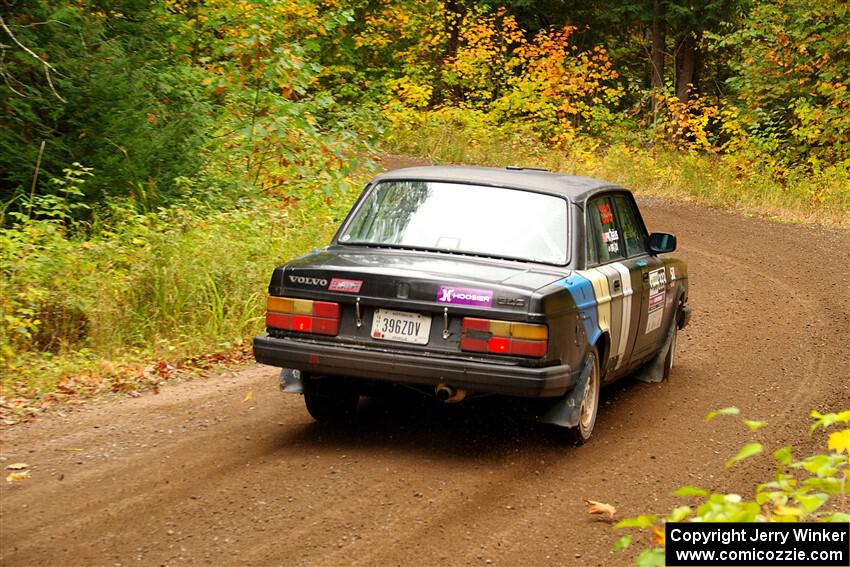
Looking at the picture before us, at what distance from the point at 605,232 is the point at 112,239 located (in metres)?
4.86

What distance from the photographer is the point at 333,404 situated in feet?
23.0

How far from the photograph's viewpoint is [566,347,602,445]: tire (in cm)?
668

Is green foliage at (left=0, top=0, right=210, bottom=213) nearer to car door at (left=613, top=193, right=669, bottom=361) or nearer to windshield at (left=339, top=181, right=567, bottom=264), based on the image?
windshield at (left=339, top=181, right=567, bottom=264)

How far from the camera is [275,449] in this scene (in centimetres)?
639

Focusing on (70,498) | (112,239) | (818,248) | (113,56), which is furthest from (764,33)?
(70,498)

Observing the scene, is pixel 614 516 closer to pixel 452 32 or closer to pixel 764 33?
pixel 764 33

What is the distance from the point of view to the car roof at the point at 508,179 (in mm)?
7188

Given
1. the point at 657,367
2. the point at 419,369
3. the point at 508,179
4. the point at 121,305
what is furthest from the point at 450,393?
the point at 121,305

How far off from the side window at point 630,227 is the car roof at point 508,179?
43 cm

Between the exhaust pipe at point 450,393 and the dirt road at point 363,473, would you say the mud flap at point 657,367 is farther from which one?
the exhaust pipe at point 450,393

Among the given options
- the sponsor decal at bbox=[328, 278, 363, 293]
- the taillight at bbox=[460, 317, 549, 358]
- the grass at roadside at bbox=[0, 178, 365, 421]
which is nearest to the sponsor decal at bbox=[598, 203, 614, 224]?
the taillight at bbox=[460, 317, 549, 358]

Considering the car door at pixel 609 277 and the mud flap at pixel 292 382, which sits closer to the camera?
the mud flap at pixel 292 382

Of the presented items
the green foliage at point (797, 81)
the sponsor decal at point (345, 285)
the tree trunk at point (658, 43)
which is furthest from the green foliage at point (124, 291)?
the tree trunk at point (658, 43)

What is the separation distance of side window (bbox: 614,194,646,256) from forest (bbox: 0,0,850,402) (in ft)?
10.8
